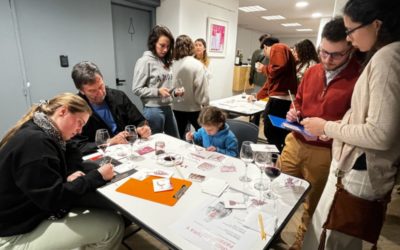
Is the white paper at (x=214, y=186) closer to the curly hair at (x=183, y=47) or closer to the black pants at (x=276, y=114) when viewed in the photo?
the black pants at (x=276, y=114)

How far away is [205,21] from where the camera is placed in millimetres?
4465

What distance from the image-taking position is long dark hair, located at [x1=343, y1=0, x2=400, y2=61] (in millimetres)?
884

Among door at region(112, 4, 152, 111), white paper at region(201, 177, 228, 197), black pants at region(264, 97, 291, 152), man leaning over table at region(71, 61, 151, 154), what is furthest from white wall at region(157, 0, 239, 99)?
white paper at region(201, 177, 228, 197)

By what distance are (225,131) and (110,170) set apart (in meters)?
0.92

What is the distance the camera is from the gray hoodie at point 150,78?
2318 millimetres

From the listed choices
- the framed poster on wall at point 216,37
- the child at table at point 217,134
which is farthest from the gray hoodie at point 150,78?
the framed poster on wall at point 216,37

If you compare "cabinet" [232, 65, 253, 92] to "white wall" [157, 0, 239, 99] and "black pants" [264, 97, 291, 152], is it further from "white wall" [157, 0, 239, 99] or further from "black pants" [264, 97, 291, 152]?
"black pants" [264, 97, 291, 152]

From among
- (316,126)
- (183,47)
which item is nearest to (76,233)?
(316,126)

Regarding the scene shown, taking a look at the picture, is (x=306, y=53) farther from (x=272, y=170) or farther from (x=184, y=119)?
(x=272, y=170)

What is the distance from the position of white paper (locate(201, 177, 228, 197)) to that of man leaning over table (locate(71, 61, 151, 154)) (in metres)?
0.74

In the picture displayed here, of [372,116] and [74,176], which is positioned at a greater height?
[372,116]

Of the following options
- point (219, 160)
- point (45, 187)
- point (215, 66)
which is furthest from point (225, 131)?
point (215, 66)

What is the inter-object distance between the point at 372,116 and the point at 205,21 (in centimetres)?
408

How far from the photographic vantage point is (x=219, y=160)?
1.52 metres
